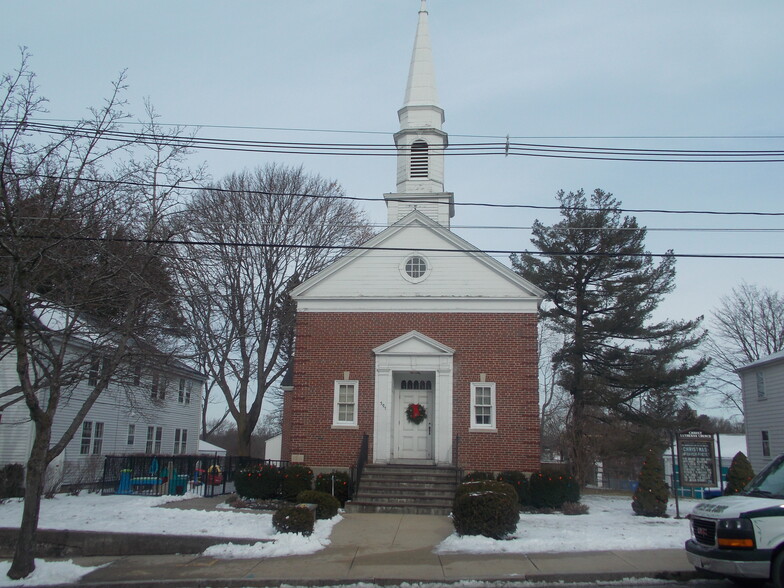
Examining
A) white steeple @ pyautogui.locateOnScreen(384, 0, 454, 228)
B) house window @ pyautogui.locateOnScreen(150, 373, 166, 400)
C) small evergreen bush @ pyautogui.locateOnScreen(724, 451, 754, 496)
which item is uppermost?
white steeple @ pyautogui.locateOnScreen(384, 0, 454, 228)

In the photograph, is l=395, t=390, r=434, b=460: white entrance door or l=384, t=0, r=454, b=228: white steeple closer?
l=395, t=390, r=434, b=460: white entrance door

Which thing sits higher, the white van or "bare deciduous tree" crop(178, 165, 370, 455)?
"bare deciduous tree" crop(178, 165, 370, 455)

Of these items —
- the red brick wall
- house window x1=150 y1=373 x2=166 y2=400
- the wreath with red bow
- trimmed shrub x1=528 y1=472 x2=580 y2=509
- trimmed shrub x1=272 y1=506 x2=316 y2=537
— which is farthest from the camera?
the wreath with red bow

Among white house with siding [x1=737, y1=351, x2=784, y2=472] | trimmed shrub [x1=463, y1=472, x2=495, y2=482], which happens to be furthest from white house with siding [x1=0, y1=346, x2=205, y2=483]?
white house with siding [x1=737, y1=351, x2=784, y2=472]

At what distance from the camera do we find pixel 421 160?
23.4 metres

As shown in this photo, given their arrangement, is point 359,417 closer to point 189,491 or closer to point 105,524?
point 189,491

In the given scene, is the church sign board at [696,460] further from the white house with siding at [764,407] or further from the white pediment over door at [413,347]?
the white house with siding at [764,407]

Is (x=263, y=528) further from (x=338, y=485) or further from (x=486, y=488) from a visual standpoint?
(x=338, y=485)

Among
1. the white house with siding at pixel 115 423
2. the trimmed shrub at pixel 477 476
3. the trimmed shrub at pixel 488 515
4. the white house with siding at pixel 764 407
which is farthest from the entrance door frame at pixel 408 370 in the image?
the white house with siding at pixel 764 407

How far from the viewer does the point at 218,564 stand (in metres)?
11.7

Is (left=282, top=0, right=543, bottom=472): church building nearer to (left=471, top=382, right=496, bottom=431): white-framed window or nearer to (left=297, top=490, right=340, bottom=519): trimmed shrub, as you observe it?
(left=471, top=382, right=496, bottom=431): white-framed window

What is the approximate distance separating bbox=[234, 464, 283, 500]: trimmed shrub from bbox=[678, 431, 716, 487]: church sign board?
1014 centimetres

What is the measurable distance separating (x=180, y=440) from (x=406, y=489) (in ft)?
63.1

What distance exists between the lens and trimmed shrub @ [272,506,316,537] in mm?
13266
